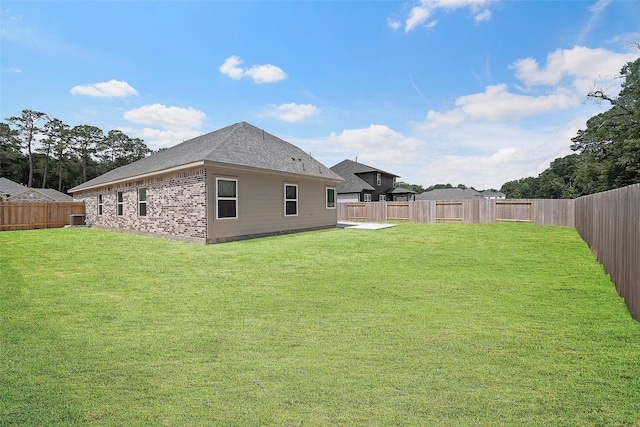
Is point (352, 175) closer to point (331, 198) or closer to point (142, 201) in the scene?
point (331, 198)

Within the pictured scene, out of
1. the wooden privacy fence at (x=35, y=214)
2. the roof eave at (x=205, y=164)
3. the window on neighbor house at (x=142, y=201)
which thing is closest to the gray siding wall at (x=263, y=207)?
the roof eave at (x=205, y=164)

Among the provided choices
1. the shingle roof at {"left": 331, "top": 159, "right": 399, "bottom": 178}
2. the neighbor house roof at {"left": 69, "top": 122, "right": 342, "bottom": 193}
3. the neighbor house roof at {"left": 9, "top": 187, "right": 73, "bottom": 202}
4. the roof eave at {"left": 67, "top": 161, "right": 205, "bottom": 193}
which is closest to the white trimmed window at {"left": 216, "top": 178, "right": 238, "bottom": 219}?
the neighbor house roof at {"left": 69, "top": 122, "right": 342, "bottom": 193}

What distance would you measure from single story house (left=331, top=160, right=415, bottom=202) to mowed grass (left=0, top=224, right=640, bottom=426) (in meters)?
27.8

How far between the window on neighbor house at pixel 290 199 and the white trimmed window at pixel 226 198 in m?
3.01

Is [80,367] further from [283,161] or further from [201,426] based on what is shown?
[283,161]

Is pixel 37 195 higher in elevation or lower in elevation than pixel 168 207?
higher

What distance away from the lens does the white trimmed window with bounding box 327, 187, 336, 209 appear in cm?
1821

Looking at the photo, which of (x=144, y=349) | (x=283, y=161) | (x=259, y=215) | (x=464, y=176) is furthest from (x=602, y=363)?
(x=464, y=176)

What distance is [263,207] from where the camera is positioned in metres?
13.7

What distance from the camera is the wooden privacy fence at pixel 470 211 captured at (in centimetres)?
1766

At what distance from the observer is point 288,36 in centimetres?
1345

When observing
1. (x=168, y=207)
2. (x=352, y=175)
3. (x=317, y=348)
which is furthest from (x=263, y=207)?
(x=352, y=175)

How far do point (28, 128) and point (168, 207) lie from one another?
52.1 m

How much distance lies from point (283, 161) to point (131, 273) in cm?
959
